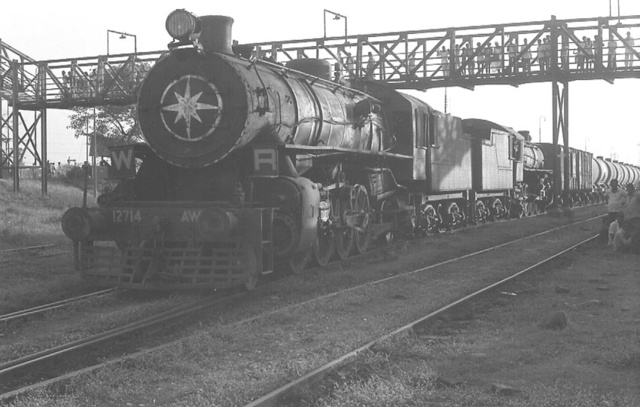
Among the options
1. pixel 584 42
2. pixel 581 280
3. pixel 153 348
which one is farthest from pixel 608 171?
pixel 153 348

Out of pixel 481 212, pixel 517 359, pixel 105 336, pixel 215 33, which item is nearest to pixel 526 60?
pixel 481 212

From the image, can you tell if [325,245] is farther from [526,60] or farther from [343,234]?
[526,60]

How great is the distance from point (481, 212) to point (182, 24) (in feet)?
50.2

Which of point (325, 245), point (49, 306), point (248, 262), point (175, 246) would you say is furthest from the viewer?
point (325, 245)

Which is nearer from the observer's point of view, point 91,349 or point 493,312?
point 91,349

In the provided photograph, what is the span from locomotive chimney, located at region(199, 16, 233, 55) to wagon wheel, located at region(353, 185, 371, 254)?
388cm

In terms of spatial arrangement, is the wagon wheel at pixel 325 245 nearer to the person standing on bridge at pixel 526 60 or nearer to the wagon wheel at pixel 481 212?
the wagon wheel at pixel 481 212

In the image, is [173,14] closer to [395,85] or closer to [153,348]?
[153,348]

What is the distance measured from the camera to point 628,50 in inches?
932

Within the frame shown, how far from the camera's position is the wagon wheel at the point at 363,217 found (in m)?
13.2

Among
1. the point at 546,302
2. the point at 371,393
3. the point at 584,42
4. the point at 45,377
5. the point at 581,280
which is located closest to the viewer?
the point at 371,393

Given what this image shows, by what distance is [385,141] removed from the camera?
601 inches

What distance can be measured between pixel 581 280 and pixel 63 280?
7.74 m

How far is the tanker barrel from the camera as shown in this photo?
9.56 m
